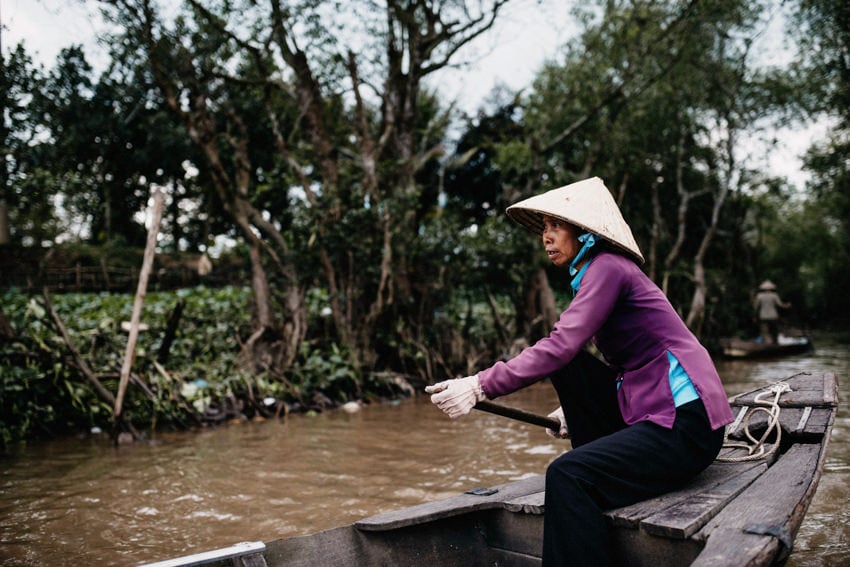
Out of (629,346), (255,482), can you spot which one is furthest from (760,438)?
(255,482)

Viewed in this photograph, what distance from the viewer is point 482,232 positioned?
1145 cm

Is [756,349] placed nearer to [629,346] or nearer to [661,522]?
[629,346]

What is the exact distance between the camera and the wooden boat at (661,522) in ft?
5.83

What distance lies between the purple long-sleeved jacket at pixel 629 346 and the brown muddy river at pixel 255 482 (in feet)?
4.60

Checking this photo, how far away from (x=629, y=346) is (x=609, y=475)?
47 cm

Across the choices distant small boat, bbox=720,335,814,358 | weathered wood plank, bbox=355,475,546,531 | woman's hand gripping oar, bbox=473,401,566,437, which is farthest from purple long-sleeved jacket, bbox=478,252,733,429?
distant small boat, bbox=720,335,814,358

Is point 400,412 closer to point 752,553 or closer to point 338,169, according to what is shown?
point 338,169

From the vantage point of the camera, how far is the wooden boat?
1777 millimetres

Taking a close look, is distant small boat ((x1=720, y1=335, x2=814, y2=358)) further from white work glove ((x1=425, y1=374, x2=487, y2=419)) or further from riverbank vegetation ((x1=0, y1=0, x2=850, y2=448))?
white work glove ((x1=425, y1=374, x2=487, y2=419))

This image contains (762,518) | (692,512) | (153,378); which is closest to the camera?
(762,518)

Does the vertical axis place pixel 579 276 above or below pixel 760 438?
above

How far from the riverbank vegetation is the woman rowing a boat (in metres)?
3.84

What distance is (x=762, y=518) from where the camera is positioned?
1785 mm

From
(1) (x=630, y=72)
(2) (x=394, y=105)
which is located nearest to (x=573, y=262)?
(2) (x=394, y=105)
